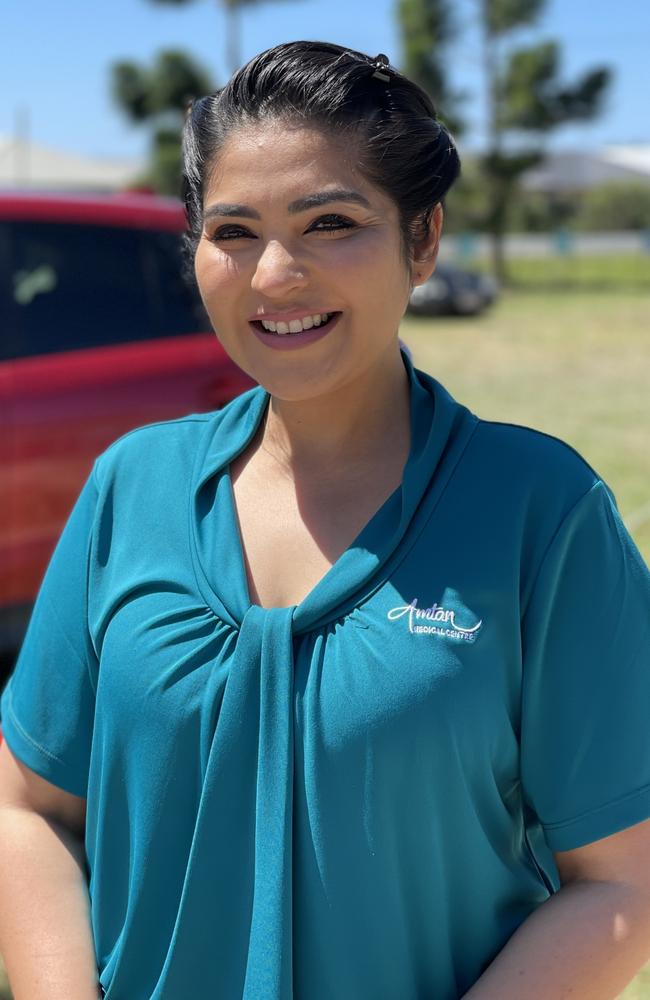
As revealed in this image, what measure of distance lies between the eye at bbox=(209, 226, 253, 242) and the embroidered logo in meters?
0.49

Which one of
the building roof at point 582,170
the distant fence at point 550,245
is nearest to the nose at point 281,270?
the distant fence at point 550,245

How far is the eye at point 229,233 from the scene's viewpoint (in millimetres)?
1433

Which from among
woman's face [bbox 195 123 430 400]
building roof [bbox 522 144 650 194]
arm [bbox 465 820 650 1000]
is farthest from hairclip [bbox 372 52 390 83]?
building roof [bbox 522 144 650 194]

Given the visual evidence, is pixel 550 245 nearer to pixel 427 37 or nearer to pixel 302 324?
pixel 427 37

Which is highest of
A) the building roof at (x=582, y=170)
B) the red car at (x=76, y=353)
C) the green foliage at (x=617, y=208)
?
the red car at (x=76, y=353)

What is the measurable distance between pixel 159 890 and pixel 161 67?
38153 mm

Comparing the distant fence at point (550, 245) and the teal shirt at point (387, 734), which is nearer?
the teal shirt at point (387, 734)

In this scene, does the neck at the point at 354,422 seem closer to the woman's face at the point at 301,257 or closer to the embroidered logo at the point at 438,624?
the woman's face at the point at 301,257

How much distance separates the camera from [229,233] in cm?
144

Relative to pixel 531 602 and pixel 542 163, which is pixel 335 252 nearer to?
pixel 531 602

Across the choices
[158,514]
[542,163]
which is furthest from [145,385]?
[542,163]

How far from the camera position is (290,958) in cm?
132

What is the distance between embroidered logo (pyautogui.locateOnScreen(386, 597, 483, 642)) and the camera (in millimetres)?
1304

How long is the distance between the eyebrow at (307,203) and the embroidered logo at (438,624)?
0.47 meters
